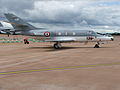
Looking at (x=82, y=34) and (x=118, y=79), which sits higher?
(x=82, y=34)

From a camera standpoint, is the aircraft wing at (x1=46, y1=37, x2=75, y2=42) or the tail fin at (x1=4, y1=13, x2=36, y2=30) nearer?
the aircraft wing at (x1=46, y1=37, x2=75, y2=42)

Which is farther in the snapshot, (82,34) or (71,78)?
(82,34)

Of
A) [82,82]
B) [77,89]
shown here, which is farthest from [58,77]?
[77,89]

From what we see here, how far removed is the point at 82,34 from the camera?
2562cm

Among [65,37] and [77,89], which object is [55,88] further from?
[65,37]

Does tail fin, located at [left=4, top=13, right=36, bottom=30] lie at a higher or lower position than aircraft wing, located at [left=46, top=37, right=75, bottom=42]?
higher

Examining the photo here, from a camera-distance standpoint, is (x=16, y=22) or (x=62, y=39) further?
(x=16, y=22)

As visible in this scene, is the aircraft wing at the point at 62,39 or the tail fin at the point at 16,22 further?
the tail fin at the point at 16,22

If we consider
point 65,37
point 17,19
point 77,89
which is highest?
point 17,19

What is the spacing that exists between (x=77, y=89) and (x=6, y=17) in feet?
78.6

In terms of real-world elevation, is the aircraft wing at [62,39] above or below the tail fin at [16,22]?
below

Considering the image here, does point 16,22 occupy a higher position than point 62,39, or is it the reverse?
point 16,22

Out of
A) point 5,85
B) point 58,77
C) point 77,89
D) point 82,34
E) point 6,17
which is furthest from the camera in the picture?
point 6,17

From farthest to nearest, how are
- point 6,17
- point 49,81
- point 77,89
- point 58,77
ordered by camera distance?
point 6,17
point 58,77
point 49,81
point 77,89
